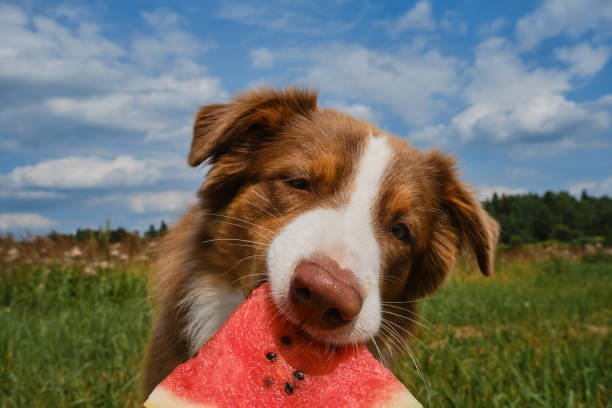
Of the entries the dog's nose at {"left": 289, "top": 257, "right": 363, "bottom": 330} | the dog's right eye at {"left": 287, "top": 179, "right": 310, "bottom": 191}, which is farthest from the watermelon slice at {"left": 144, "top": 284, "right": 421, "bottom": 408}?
the dog's right eye at {"left": 287, "top": 179, "right": 310, "bottom": 191}

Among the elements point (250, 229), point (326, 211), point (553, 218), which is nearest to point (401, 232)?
point (326, 211)

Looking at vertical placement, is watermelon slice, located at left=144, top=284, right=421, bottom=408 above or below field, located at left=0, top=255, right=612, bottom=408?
above

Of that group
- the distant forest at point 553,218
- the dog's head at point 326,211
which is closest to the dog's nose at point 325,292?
the dog's head at point 326,211

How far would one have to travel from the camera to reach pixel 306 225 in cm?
267

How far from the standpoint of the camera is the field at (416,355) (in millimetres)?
4184

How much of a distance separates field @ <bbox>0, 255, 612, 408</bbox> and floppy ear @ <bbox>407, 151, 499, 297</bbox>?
0.47 meters

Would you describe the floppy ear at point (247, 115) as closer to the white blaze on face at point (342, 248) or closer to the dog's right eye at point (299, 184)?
the dog's right eye at point (299, 184)

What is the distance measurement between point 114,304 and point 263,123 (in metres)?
6.69

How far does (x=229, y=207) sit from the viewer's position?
336 cm

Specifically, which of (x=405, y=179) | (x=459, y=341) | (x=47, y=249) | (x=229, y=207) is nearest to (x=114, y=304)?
(x=47, y=249)

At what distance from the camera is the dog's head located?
95.6 inches

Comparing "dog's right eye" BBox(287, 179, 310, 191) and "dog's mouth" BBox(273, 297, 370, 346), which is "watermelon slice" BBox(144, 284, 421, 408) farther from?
"dog's right eye" BBox(287, 179, 310, 191)

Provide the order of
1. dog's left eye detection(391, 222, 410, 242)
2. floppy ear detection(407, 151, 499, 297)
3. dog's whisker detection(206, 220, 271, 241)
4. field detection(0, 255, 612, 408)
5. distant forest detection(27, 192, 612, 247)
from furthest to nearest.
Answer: distant forest detection(27, 192, 612, 247), field detection(0, 255, 612, 408), floppy ear detection(407, 151, 499, 297), dog's left eye detection(391, 222, 410, 242), dog's whisker detection(206, 220, 271, 241)

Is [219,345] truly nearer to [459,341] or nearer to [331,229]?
[331,229]
